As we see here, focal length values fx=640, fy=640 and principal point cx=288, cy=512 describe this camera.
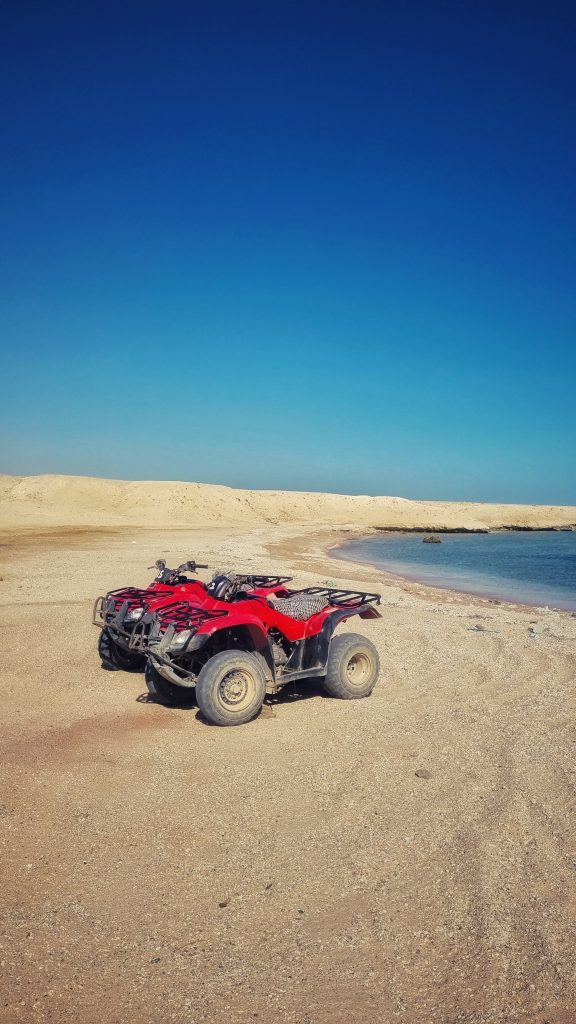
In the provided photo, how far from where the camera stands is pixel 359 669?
7.72m

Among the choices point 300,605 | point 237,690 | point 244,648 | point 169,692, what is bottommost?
point 169,692

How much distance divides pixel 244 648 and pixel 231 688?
68 centimetres

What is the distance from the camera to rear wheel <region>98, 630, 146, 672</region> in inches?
346

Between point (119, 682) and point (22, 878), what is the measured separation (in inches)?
175

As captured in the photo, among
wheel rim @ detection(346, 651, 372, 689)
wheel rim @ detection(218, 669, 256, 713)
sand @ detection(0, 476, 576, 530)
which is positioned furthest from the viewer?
sand @ detection(0, 476, 576, 530)

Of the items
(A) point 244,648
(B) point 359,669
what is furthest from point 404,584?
(A) point 244,648

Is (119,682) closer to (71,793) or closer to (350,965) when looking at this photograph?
(71,793)

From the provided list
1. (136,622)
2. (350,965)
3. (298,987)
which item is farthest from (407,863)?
(136,622)

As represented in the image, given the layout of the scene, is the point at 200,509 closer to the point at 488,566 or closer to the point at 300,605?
the point at 488,566

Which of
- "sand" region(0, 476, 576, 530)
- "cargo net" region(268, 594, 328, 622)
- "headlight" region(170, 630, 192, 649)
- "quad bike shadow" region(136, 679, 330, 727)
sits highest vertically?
"sand" region(0, 476, 576, 530)

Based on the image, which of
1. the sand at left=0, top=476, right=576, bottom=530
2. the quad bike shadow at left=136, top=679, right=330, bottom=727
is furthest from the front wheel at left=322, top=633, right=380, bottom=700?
the sand at left=0, top=476, right=576, bottom=530

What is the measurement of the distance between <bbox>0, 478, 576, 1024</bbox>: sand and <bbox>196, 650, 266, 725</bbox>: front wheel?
19 cm

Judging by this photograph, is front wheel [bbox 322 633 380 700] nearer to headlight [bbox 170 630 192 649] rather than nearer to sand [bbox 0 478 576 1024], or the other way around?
sand [bbox 0 478 576 1024]

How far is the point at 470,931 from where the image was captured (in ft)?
11.3
